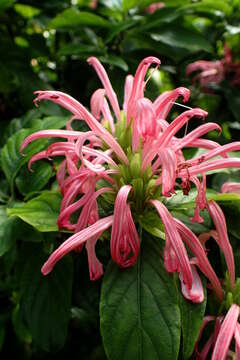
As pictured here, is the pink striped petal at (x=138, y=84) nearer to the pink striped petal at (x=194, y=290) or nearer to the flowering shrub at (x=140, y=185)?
the flowering shrub at (x=140, y=185)

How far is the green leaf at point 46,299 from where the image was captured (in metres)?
0.69

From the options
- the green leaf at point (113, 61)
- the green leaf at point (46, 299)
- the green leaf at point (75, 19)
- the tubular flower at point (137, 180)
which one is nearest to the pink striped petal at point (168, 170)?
the tubular flower at point (137, 180)

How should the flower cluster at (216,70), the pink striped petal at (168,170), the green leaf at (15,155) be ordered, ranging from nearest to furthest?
the pink striped petal at (168,170) → the green leaf at (15,155) → the flower cluster at (216,70)

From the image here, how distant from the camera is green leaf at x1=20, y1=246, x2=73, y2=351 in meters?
0.69

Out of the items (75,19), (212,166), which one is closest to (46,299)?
(212,166)

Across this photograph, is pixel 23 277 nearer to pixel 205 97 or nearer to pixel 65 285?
pixel 65 285

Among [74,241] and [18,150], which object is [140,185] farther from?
[18,150]

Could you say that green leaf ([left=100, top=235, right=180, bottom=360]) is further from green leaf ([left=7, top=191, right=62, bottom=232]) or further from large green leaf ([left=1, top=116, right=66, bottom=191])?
large green leaf ([left=1, top=116, right=66, bottom=191])

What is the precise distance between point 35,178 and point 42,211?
148mm

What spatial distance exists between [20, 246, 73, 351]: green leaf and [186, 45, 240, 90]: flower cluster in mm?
712

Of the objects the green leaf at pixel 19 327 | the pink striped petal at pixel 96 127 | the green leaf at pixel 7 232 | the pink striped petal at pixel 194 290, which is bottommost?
the green leaf at pixel 19 327

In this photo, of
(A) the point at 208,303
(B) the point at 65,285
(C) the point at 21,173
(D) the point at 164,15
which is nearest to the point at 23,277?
(B) the point at 65,285

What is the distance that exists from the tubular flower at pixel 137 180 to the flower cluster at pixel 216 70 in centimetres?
58

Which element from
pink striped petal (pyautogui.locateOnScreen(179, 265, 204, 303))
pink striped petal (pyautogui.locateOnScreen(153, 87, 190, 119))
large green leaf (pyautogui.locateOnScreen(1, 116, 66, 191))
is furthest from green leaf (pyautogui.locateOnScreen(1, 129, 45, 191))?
pink striped petal (pyautogui.locateOnScreen(179, 265, 204, 303))
